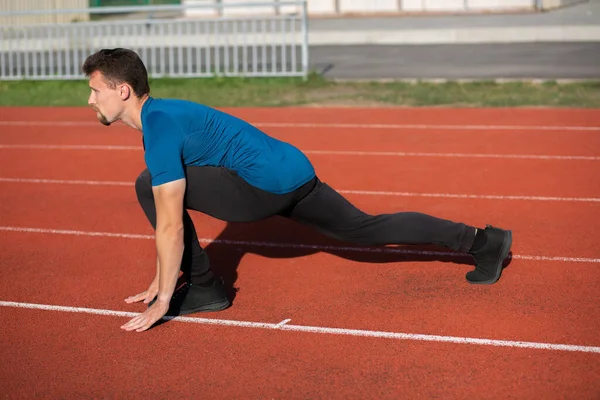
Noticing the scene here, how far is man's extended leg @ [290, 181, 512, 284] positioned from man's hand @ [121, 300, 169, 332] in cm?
91

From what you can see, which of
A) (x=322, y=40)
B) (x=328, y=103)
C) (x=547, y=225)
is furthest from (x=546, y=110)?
(x=322, y=40)

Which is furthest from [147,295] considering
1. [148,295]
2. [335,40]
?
[335,40]

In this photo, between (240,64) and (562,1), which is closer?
(240,64)

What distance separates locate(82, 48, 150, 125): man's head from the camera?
437cm

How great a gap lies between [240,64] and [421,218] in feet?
47.2

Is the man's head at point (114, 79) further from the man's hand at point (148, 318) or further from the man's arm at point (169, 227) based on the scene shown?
the man's hand at point (148, 318)

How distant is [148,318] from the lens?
4.60 metres

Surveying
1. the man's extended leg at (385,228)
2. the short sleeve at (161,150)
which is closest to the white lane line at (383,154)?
the man's extended leg at (385,228)

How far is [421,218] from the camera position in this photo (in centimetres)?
505

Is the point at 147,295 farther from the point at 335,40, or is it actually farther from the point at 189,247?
the point at 335,40

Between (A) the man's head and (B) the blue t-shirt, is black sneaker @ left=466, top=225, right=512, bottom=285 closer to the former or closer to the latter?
(B) the blue t-shirt

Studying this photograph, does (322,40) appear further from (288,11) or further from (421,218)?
(421,218)

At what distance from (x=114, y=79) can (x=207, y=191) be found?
0.76 meters

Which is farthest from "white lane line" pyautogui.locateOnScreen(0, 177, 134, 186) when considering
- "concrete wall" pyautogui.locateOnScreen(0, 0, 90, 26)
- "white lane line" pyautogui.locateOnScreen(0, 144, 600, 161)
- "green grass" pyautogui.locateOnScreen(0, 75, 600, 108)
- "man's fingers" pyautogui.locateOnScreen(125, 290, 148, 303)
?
"concrete wall" pyautogui.locateOnScreen(0, 0, 90, 26)
